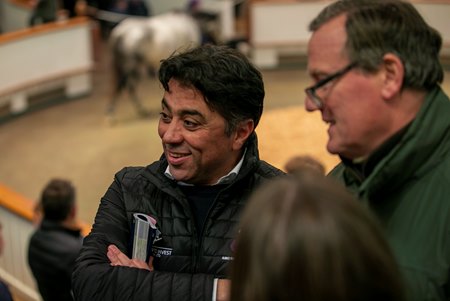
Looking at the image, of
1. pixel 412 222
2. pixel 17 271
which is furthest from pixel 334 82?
pixel 17 271

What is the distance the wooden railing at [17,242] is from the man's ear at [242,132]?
3475mm

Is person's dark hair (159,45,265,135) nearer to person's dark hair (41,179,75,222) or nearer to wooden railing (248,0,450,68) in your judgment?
person's dark hair (41,179,75,222)

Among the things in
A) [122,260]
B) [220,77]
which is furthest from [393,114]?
[122,260]

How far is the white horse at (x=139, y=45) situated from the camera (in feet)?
36.2

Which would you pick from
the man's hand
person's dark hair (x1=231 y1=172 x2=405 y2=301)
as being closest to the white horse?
the man's hand

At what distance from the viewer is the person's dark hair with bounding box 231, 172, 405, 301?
1.10m

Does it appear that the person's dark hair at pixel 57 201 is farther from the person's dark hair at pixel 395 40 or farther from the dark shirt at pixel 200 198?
the person's dark hair at pixel 395 40

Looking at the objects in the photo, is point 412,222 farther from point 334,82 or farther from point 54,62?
point 54,62

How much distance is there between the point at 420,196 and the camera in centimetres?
166

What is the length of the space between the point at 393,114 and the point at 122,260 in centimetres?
80

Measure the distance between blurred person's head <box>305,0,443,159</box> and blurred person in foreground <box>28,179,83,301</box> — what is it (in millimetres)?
2667

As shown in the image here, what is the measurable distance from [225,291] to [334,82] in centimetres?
58

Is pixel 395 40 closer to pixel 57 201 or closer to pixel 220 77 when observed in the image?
pixel 220 77

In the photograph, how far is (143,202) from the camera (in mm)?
2197
